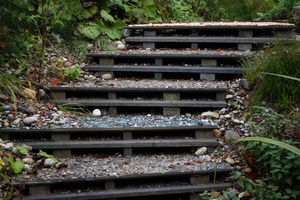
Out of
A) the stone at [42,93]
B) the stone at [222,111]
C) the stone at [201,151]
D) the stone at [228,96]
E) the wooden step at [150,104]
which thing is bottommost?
the stone at [201,151]

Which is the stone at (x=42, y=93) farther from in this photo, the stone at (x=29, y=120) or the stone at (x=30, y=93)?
the stone at (x=29, y=120)

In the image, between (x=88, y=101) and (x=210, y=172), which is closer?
(x=210, y=172)

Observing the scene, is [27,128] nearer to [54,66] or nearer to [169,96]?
[54,66]

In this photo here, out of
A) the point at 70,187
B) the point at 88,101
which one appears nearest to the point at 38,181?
the point at 70,187

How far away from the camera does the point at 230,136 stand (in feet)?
10.8

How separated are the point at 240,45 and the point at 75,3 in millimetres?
2406

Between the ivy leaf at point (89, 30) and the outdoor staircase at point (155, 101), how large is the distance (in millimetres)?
458

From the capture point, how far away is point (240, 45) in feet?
15.1

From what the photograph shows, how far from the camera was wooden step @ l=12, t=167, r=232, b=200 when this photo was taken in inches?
109

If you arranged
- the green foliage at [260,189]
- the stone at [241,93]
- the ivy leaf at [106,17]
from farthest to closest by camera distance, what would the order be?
the ivy leaf at [106,17]
the stone at [241,93]
the green foliage at [260,189]

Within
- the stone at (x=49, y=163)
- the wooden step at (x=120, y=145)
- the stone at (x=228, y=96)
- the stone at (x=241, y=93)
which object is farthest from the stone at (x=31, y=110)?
the stone at (x=241, y=93)

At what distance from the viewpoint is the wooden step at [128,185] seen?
276 cm

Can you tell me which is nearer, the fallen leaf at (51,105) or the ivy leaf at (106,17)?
the fallen leaf at (51,105)

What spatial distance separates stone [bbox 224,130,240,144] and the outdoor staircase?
12 cm
